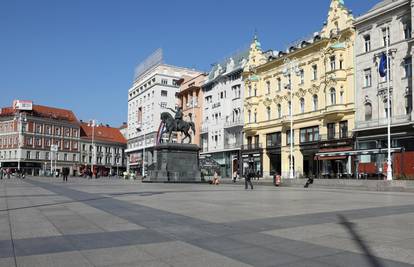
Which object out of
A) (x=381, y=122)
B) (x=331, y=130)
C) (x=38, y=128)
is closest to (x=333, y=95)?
(x=331, y=130)

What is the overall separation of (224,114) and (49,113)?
7088 centimetres

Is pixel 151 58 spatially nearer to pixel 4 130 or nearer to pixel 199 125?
pixel 199 125

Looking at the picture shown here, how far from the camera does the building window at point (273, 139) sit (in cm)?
6272

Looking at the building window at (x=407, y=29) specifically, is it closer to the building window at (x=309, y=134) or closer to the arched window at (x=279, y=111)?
the building window at (x=309, y=134)

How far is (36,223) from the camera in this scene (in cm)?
1065

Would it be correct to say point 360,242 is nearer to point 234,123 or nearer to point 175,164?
point 175,164

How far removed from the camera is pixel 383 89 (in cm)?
4709

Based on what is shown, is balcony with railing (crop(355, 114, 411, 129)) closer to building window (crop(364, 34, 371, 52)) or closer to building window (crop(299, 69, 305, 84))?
building window (crop(364, 34, 371, 52))

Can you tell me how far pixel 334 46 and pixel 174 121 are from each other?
23.6 meters

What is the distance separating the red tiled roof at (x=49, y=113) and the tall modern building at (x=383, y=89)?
96.9 meters

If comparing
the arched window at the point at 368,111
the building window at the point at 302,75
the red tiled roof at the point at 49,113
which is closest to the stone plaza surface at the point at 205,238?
the arched window at the point at 368,111

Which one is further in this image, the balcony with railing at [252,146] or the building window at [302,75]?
the balcony with railing at [252,146]

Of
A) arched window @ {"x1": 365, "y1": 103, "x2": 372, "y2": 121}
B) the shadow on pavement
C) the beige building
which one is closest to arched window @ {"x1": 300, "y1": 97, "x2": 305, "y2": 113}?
arched window @ {"x1": 365, "y1": 103, "x2": 372, "y2": 121}

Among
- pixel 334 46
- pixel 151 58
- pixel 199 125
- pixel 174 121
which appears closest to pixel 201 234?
pixel 174 121
